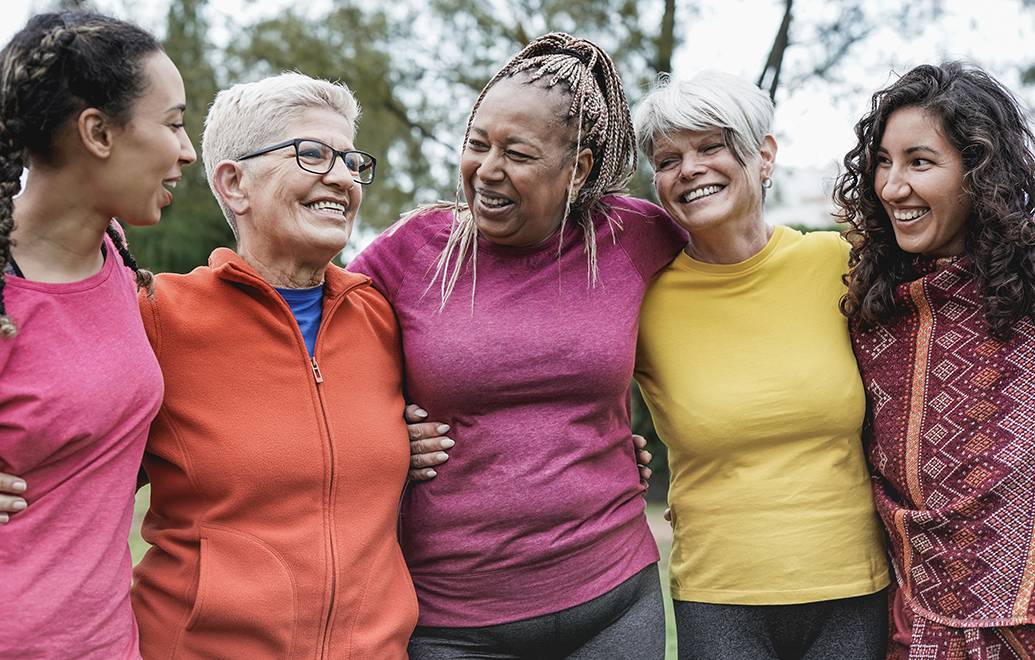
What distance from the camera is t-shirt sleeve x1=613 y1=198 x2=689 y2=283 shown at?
8.73 feet

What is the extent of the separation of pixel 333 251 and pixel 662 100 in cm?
110

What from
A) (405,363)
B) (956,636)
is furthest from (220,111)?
(956,636)

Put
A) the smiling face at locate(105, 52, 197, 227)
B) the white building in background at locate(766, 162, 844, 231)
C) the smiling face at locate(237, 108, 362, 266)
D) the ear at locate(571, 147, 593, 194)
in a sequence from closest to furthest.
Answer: the smiling face at locate(105, 52, 197, 227)
the smiling face at locate(237, 108, 362, 266)
the ear at locate(571, 147, 593, 194)
the white building in background at locate(766, 162, 844, 231)

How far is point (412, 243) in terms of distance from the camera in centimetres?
260

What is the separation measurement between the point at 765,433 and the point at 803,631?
1.83ft

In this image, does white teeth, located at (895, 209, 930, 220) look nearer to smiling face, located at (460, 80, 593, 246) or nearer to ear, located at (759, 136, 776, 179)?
ear, located at (759, 136, 776, 179)

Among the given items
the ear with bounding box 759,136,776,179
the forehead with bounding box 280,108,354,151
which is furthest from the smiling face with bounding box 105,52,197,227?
the ear with bounding box 759,136,776,179

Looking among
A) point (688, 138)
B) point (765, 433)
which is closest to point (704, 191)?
point (688, 138)

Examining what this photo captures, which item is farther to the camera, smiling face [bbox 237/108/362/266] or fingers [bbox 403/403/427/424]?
fingers [bbox 403/403/427/424]

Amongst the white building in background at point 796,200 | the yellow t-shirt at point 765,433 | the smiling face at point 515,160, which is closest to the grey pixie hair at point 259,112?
the smiling face at point 515,160

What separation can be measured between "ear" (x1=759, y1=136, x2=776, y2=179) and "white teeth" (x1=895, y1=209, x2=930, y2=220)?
0.44m

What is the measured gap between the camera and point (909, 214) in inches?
94.2

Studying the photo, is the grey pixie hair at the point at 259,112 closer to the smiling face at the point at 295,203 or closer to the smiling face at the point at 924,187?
the smiling face at the point at 295,203

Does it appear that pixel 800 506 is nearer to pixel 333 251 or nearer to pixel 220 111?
pixel 333 251
